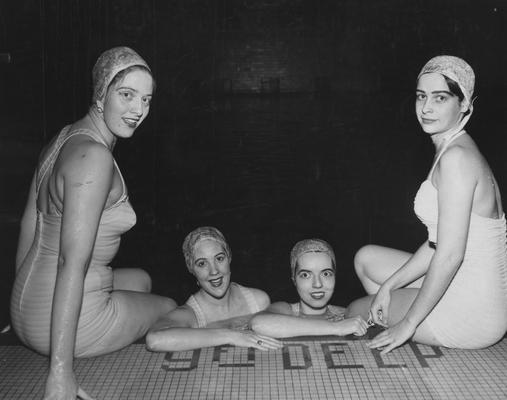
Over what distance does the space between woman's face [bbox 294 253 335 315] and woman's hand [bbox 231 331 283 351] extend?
443 mm

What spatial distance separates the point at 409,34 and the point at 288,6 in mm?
4866

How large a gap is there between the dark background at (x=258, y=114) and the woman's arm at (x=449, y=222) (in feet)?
5.81

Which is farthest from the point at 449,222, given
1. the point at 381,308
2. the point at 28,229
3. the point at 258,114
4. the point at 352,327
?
the point at 258,114

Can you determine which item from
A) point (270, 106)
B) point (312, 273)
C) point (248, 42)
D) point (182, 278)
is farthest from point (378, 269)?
point (248, 42)

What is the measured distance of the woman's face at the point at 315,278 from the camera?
3.32 m

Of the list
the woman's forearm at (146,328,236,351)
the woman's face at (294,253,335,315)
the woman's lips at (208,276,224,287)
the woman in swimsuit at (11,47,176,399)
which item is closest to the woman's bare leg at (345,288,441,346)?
the woman's face at (294,253,335,315)

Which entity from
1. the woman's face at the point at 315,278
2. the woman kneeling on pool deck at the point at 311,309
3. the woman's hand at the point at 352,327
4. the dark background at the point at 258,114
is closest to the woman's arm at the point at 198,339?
the woman kneeling on pool deck at the point at 311,309

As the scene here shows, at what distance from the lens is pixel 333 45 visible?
23203 mm

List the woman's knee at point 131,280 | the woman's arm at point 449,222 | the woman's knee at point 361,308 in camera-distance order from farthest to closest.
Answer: the woman's knee at point 131,280 < the woman's knee at point 361,308 < the woman's arm at point 449,222

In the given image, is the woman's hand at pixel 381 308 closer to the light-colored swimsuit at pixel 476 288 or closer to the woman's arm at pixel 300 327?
the woman's arm at pixel 300 327

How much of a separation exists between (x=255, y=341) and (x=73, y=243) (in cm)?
110

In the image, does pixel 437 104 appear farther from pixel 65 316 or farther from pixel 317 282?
pixel 65 316

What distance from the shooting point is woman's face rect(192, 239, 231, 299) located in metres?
3.35

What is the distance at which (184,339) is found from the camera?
2902 mm
